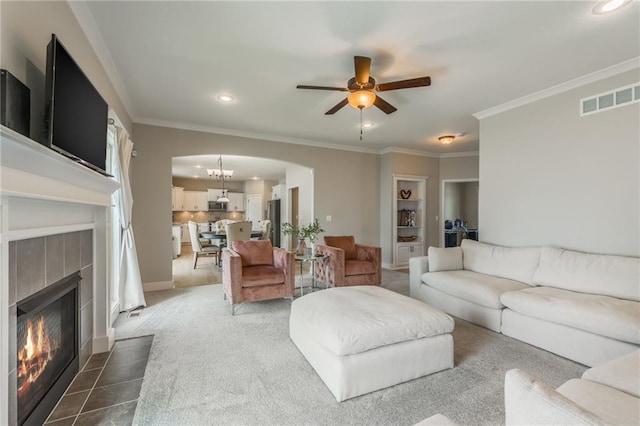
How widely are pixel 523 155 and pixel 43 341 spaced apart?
4959 mm

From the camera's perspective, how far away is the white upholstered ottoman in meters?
1.81

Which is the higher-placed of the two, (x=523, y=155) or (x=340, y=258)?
(x=523, y=155)

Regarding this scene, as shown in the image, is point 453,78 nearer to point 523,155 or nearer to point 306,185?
point 523,155

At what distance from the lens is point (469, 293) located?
2.99 metres

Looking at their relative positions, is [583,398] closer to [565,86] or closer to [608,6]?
[608,6]

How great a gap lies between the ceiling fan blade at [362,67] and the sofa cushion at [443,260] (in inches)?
90.6

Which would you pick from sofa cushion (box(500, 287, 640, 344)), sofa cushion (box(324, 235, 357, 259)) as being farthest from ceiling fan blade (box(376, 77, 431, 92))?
sofa cushion (box(324, 235, 357, 259))

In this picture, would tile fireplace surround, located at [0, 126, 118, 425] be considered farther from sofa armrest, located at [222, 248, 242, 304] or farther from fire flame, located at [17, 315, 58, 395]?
sofa armrest, located at [222, 248, 242, 304]

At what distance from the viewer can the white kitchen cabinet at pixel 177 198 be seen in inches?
369

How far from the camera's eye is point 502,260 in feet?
11.1

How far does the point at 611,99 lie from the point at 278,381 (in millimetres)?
4165

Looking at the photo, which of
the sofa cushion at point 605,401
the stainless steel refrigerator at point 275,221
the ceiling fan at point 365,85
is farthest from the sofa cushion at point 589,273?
the stainless steel refrigerator at point 275,221

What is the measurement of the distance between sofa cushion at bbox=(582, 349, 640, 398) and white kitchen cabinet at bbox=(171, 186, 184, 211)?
1025 cm

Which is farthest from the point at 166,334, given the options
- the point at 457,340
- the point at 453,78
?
the point at 453,78
